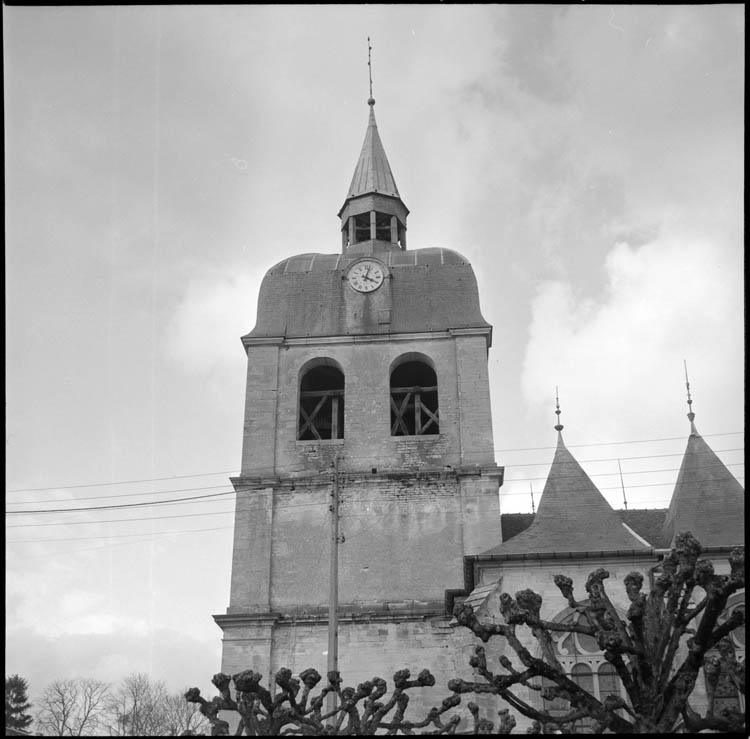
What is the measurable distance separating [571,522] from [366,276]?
9984 millimetres

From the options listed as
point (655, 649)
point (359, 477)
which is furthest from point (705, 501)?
point (655, 649)

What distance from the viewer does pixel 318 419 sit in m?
29.3

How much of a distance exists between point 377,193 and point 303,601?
596 inches

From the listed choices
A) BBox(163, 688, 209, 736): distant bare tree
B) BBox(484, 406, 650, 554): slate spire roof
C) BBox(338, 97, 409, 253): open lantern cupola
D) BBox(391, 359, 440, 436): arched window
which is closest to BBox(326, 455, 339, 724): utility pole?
BBox(484, 406, 650, 554): slate spire roof

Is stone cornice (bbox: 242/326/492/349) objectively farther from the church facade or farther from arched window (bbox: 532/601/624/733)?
arched window (bbox: 532/601/624/733)

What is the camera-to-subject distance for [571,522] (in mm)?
24203

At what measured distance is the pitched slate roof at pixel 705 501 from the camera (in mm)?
23562

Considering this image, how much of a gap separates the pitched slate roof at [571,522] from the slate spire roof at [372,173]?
13040 millimetres

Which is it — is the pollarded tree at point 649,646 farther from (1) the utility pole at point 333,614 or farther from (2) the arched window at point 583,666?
(2) the arched window at point 583,666

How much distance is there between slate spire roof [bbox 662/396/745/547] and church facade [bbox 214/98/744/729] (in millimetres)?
48

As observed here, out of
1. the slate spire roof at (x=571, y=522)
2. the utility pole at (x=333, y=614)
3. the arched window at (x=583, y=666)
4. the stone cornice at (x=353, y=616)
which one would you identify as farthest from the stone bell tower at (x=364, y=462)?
the arched window at (x=583, y=666)

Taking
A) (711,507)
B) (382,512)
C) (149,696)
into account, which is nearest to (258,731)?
(382,512)

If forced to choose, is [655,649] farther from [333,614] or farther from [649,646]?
[333,614]

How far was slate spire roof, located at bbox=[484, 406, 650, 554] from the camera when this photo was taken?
2339 cm
